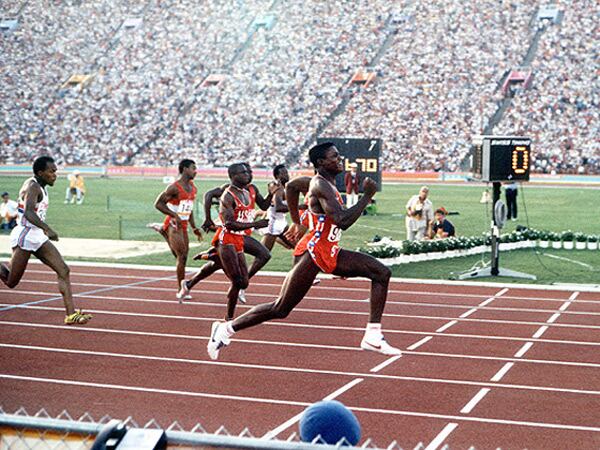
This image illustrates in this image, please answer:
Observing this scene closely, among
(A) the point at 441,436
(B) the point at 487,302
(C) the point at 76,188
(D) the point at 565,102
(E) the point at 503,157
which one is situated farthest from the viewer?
(D) the point at 565,102

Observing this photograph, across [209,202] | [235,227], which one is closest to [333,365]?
[235,227]

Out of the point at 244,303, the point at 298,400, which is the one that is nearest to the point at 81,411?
the point at 298,400

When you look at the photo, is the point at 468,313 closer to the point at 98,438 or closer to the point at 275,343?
the point at 275,343

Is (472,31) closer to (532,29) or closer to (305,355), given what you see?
(532,29)

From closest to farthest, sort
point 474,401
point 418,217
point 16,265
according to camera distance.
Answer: point 474,401
point 16,265
point 418,217

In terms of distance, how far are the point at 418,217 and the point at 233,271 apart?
32.5 ft

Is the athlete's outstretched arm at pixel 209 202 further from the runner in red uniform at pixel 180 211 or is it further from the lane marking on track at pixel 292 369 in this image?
the lane marking on track at pixel 292 369

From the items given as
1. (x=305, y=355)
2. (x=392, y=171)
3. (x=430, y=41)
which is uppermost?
(x=430, y=41)

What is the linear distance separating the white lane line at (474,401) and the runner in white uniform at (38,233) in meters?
5.29

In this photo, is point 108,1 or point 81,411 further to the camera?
point 108,1

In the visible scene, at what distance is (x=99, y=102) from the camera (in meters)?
65.1

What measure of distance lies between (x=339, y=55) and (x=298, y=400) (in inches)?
2126

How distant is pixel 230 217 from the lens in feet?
37.9

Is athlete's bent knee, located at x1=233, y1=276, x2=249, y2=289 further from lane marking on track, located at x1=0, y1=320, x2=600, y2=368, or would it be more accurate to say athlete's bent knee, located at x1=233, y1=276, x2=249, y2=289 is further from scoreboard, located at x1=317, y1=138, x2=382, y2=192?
scoreboard, located at x1=317, y1=138, x2=382, y2=192
